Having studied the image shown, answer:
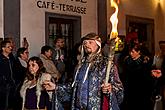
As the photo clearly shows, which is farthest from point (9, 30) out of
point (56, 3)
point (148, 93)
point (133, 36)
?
point (148, 93)

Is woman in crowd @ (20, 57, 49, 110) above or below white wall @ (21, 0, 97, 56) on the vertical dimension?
below

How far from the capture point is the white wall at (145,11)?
496 inches

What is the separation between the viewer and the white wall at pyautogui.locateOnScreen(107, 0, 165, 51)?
12.6m

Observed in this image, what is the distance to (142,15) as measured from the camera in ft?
44.9

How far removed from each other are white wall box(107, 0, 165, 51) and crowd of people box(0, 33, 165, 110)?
3700 mm

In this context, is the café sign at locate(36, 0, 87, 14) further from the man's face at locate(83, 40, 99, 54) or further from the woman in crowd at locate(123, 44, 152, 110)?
the man's face at locate(83, 40, 99, 54)

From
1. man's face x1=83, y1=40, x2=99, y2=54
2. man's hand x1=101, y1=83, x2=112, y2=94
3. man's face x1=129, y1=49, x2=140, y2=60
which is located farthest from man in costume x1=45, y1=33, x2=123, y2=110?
man's face x1=129, y1=49, x2=140, y2=60

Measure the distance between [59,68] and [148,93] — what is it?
232cm

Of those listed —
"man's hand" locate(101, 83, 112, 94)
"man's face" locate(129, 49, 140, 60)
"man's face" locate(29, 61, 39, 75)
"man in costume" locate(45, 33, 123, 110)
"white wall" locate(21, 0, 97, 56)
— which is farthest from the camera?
"white wall" locate(21, 0, 97, 56)

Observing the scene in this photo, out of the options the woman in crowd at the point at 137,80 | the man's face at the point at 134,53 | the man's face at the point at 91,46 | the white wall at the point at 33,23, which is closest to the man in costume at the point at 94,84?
the man's face at the point at 91,46

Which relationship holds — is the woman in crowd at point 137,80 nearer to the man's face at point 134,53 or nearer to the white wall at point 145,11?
the man's face at point 134,53

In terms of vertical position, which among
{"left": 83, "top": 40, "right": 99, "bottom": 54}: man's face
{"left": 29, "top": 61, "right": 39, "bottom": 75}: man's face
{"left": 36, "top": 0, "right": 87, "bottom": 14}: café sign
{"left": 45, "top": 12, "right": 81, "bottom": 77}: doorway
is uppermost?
{"left": 36, "top": 0, "right": 87, "bottom": 14}: café sign

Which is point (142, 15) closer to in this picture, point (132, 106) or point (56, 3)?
point (56, 3)

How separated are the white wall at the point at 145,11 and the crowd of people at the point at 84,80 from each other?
3700 mm
